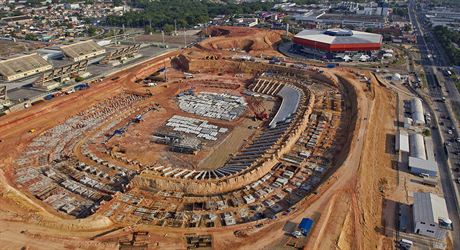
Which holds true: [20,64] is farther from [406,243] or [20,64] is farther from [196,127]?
[406,243]

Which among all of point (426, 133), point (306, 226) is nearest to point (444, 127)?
point (426, 133)

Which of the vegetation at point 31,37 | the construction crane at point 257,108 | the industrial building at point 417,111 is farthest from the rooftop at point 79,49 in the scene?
the industrial building at point 417,111

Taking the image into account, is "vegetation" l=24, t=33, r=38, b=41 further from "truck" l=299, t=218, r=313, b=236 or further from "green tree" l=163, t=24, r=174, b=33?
"truck" l=299, t=218, r=313, b=236

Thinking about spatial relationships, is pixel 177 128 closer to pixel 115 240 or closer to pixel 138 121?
pixel 138 121

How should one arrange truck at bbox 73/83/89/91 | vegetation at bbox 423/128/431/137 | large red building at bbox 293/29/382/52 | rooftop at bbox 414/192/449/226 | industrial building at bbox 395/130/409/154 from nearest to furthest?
rooftop at bbox 414/192/449/226 < industrial building at bbox 395/130/409/154 < vegetation at bbox 423/128/431/137 < truck at bbox 73/83/89/91 < large red building at bbox 293/29/382/52

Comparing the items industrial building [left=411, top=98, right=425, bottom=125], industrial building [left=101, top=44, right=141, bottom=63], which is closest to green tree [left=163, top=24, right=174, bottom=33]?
industrial building [left=101, top=44, right=141, bottom=63]
